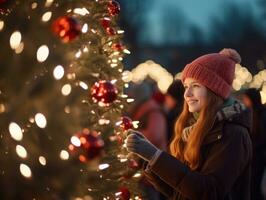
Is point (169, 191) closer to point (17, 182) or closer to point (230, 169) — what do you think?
point (230, 169)

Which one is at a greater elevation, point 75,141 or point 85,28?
point 85,28

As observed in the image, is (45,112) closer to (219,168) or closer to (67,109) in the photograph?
(67,109)

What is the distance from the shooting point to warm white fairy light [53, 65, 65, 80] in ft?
9.80

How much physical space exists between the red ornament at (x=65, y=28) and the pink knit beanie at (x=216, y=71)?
1.61 meters

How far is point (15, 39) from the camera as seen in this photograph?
10.0 ft

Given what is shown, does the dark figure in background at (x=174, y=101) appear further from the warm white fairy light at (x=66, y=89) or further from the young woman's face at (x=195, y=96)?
the warm white fairy light at (x=66, y=89)

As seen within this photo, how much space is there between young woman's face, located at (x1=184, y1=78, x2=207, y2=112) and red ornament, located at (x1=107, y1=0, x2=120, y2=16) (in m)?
0.65

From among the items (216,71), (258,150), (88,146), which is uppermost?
(88,146)

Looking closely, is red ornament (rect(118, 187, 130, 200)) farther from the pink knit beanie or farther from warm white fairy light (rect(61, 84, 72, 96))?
warm white fairy light (rect(61, 84, 72, 96))

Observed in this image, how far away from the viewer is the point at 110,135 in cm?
304

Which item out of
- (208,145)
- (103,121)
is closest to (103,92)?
(103,121)

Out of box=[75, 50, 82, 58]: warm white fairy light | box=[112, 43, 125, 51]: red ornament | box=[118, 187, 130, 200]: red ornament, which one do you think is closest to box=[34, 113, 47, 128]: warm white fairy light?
box=[75, 50, 82, 58]: warm white fairy light

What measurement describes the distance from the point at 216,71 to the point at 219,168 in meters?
0.66

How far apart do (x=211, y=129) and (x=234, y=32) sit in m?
57.8
